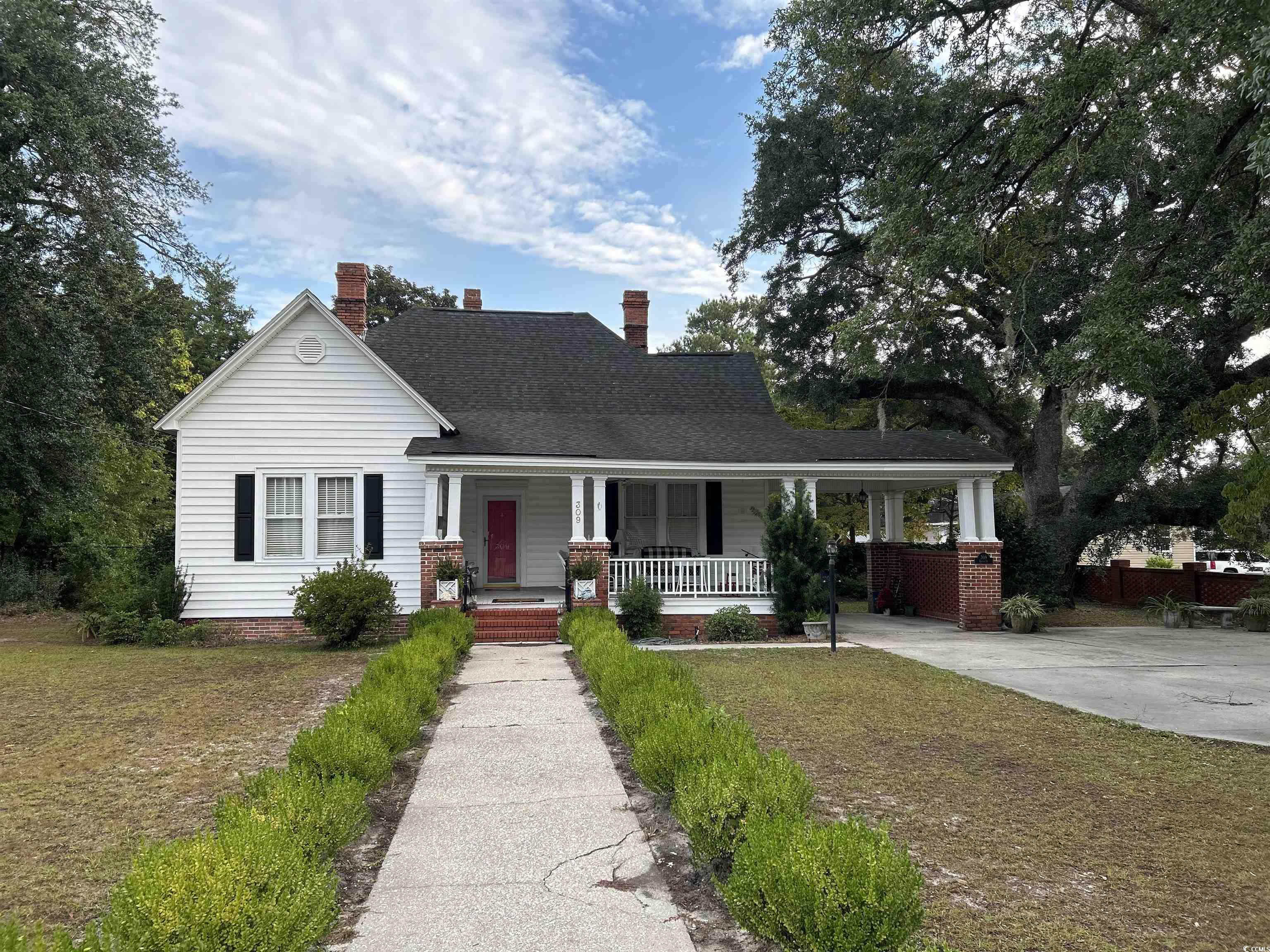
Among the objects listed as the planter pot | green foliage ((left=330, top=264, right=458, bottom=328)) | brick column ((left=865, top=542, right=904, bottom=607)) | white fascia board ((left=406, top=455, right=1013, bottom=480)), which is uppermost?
green foliage ((left=330, top=264, right=458, bottom=328))

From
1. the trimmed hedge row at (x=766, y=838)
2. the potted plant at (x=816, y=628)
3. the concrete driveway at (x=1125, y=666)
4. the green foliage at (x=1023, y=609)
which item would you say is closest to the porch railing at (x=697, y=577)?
the potted plant at (x=816, y=628)

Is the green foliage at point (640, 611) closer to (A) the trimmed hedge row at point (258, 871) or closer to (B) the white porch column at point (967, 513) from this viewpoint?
(B) the white porch column at point (967, 513)

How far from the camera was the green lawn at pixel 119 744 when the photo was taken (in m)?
4.24

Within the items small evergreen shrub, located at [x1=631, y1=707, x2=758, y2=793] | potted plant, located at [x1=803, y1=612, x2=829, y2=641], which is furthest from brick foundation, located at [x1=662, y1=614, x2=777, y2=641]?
small evergreen shrub, located at [x1=631, y1=707, x2=758, y2=793]

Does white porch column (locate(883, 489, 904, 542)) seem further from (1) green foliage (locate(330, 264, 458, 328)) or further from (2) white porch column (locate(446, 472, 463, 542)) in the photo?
(1) green foliage (locate(330, 264, 458, 328))

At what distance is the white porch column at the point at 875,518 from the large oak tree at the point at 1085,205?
3436 millimetres

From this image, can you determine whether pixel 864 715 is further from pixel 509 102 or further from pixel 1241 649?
pixel 509 102

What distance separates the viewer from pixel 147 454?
23812mm

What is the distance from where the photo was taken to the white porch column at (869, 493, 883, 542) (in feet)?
61.5

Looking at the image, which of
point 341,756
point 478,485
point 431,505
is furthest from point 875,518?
point 341,756

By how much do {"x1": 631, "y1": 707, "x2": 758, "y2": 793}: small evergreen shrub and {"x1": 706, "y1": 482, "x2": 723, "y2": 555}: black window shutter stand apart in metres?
11.0

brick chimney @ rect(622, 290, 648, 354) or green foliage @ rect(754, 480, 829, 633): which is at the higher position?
brick chimney @ rect(622, 290, 648, 354)

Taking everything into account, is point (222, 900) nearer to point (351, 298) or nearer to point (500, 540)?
point (500, 540)

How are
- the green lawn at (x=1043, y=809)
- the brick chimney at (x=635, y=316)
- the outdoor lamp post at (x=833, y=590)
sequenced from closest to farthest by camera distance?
the green lawn at (x=1043, y=809) < the outdoor lamp post at (x=833, y=590) < the brick chimney at (x=635, y=316)
